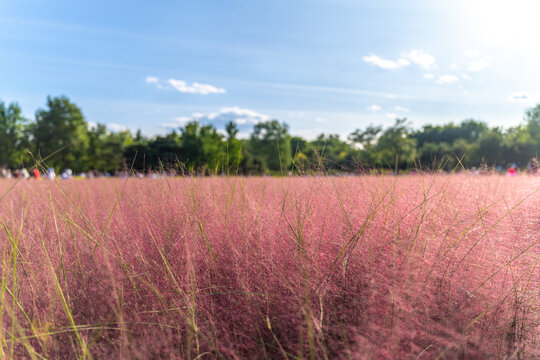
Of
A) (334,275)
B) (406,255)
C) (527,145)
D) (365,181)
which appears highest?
(527,145)

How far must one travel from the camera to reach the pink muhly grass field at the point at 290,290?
1419 millimetres

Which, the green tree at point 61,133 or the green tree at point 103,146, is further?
the green tree at point 61,133

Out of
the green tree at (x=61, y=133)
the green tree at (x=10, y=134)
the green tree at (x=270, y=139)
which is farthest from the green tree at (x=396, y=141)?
the green tree at (x=10, y=134)

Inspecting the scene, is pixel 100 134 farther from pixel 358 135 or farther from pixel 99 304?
pixel 99 304

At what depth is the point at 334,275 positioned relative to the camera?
1.64m

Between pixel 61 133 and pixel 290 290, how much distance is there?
40832mm

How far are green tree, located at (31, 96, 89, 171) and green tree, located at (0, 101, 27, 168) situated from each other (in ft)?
6.82

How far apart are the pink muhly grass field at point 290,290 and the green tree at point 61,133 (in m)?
35.9

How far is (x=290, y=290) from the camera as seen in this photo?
161 cm

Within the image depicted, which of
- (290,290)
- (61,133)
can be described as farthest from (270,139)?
(290,290)

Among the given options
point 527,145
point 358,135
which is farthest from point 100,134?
point 527,145

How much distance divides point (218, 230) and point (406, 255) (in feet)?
3.62

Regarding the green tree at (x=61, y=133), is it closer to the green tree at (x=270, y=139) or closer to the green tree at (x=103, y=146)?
the green tree at (x=103, y=146)

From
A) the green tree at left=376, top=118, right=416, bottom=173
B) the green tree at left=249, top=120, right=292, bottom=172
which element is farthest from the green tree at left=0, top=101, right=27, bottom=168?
the green tree at left=376, top=118, right=416, bottom=173
